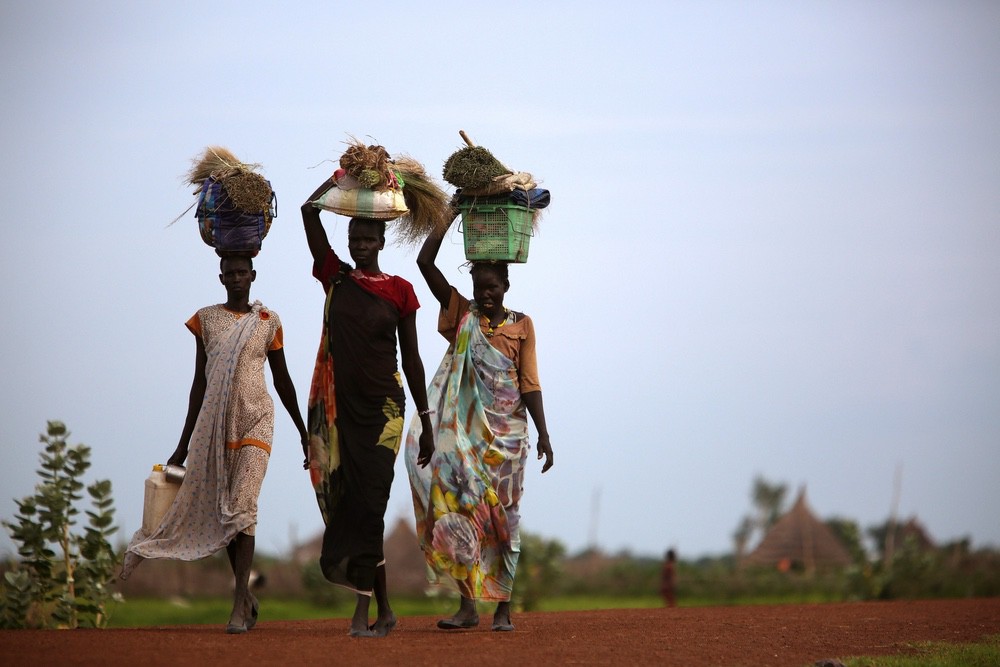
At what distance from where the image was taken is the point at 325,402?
293 inches

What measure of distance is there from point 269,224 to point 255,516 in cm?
179

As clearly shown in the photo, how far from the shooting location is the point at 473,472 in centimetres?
765

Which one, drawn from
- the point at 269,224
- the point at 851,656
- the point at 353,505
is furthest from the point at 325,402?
the point at 851,656

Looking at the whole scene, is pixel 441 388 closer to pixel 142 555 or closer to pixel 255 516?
pixel 255 516

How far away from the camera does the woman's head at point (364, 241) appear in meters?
7.36

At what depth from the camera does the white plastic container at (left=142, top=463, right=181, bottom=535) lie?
24.6 ft

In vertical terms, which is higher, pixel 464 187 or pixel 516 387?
pixel 464 187

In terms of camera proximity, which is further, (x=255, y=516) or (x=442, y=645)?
(x=255, y=516)

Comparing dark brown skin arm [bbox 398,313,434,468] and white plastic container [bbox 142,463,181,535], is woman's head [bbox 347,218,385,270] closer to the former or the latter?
dark brown skin arm [bbox 398,313,434,468]

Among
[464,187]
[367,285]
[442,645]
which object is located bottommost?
[442,645]

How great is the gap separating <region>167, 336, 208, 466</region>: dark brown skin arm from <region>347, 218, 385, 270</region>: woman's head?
113cm

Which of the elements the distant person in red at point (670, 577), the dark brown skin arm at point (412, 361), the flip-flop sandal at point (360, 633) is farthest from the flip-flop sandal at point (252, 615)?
the distant person in red at point (670, 577)

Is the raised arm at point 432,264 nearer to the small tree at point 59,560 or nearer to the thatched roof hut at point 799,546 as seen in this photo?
the small tree at point 59,560

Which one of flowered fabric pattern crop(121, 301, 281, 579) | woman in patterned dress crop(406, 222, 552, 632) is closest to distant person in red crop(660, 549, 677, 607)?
woman in patterned dress crop(406, 222, 552, 632)
